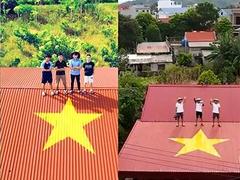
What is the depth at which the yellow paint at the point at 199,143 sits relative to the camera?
2.65 meters

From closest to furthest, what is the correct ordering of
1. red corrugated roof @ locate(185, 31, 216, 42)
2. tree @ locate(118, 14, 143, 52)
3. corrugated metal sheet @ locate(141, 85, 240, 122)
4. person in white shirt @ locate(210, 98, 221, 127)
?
person in white shirt @ locate(210, 98, 221, 127) < corrugated metal sheet @ locate(141, 85, 240, 122) < tree @ locate(118, 14, 143, 52) < red corrugated roof @ locate(185, 31, 216, 42)

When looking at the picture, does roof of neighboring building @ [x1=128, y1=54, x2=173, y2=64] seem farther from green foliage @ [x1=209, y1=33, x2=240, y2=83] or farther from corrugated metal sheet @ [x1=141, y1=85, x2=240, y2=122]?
corrugated metal sheet @ [x1=141, y1=85, x2=240, y2=122]

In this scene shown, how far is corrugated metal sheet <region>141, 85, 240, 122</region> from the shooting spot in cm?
314

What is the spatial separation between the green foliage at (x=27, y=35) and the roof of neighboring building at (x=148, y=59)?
7.55 m

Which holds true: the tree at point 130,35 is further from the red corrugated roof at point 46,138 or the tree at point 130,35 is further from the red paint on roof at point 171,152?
the red corrugated roof at point 46,138

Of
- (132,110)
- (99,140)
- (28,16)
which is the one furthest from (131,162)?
(132,110)

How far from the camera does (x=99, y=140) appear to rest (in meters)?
2.17

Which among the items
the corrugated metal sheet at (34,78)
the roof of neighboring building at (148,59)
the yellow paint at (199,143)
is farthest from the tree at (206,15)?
the corrugated metal sheet at (34,78)

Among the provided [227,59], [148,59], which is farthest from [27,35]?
[148,59]

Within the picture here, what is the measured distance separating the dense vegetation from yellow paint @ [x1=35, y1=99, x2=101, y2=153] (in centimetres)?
32

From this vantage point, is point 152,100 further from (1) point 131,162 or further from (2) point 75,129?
(2) point 75,129

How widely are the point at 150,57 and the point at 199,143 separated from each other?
7701 mm

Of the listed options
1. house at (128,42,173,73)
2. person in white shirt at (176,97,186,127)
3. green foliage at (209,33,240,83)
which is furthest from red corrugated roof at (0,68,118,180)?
house at (128,42,173,73)

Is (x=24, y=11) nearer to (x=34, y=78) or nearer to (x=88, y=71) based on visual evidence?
(x=88, y=71)
